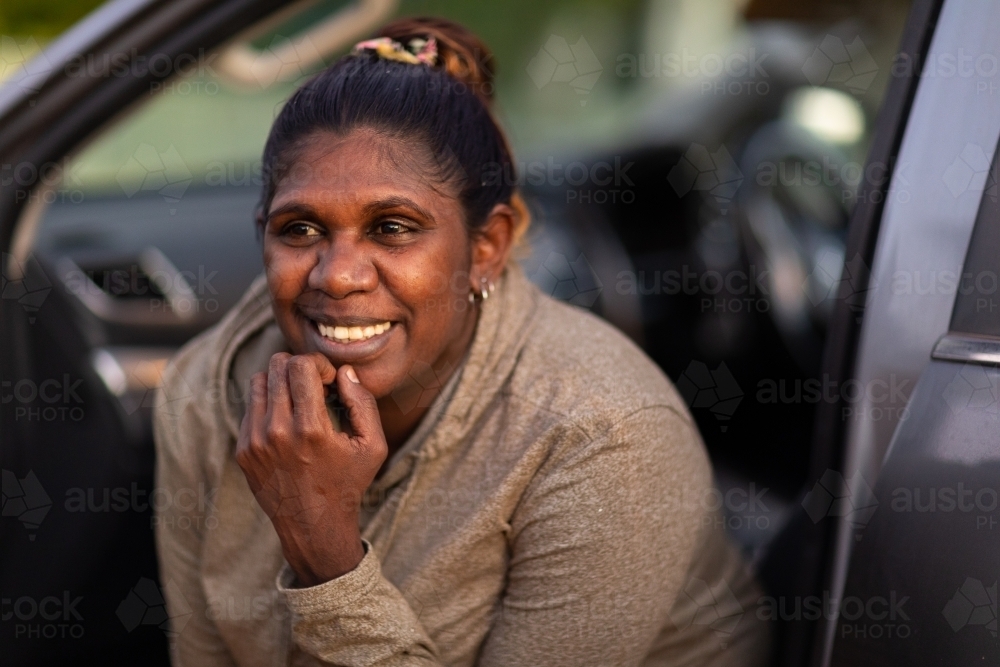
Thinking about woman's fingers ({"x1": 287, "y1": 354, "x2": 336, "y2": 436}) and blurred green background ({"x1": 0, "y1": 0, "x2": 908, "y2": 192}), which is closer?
woman's fingers ({"x1": 287, "y1": 354, "x2": 336, "y2": 436})

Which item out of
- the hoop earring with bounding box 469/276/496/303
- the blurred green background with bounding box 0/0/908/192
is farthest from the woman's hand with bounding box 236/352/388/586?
the blurred green background with bounding box 0/0/908/192

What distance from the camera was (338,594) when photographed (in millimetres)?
1594

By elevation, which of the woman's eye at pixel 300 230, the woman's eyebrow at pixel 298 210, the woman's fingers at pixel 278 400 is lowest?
the woman's fingers at pixel 278 400

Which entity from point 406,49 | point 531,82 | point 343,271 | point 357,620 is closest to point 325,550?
point 357,620

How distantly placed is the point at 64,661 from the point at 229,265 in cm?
136

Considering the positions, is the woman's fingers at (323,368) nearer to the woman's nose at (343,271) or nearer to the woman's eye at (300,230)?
the woman's nose at (343,271)

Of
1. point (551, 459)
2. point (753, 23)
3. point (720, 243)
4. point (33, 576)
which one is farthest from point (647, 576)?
point (753, 23)

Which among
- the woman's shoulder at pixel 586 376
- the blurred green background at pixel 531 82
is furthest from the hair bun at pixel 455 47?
the blurred green background at pixel 531 82

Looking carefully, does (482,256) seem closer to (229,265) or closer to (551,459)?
(551,459)

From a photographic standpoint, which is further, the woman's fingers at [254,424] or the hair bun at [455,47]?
the hair bun at [455,47]

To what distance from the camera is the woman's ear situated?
6.14 feet

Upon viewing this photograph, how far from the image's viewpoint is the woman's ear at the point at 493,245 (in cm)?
187

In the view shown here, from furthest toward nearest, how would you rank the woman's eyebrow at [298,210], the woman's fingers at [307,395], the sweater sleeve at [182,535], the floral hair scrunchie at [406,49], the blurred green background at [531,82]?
the blurred green background at [531,82] → the sweater sleeve at [182,535] → the floral hair scrunchie at [406,49] → the woman's eyebrow at [298,210] → the woman's fingers at [307,395]

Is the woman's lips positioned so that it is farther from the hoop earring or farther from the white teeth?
the hoop earring
